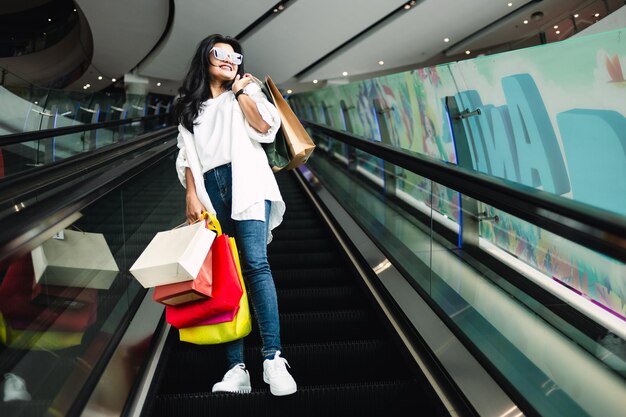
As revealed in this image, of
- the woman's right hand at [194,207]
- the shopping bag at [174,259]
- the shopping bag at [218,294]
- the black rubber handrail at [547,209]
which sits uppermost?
the black rubber handrail at [547,209]

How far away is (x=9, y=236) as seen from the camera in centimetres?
138

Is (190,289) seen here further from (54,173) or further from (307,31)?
(307,31)

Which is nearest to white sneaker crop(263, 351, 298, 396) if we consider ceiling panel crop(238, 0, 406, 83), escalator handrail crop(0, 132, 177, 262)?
escalator handrail crop(0, 132, 177, 262)

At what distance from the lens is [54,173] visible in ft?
14.3

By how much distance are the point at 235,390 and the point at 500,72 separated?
3.46m

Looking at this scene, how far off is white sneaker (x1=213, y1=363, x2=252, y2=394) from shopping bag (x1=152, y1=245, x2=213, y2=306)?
0.38 metres

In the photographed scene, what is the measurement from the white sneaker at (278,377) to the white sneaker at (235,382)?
117 mm

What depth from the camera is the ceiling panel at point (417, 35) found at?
2106 centimetres

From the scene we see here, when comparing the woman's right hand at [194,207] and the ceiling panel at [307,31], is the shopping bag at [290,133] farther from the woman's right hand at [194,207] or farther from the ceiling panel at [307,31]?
the ceiling panel at [307,31]

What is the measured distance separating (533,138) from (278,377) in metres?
2.80

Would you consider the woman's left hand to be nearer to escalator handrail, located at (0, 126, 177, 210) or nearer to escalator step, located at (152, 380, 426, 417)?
escalator step, located at (152, 380, 426, 417)

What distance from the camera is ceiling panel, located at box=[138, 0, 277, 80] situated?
1858cm

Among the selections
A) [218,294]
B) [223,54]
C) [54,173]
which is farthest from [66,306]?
[54,173]

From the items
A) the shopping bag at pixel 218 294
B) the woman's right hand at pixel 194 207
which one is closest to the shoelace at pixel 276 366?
the shopping bag at pixel 218 294
